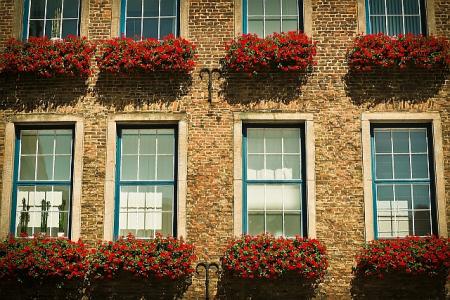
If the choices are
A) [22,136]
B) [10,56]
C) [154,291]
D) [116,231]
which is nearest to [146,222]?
[116,231]

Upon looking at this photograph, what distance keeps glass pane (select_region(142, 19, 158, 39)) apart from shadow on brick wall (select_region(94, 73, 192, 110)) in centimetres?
92

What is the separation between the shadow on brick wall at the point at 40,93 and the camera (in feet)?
37.5

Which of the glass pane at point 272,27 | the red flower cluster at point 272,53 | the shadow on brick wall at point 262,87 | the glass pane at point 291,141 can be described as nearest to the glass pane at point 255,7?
the glass pane at point 272,27

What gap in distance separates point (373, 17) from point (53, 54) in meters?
6.34

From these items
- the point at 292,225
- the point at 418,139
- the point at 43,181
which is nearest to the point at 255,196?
the point at 292,225

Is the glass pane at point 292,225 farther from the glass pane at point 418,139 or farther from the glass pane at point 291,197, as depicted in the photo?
the glass pane at point 418,139

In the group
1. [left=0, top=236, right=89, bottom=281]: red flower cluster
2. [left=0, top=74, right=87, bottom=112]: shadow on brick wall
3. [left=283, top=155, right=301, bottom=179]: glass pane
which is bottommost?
[left=0, top=236, right=89, bottom=281]: red flower cluster

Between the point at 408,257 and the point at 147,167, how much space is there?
5.08 metres

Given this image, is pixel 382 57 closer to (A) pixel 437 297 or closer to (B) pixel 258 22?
(B) pixel 258 22

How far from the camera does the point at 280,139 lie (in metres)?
11.4

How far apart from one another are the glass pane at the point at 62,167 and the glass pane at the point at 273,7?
493 cm

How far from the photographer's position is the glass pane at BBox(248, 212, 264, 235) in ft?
36.3

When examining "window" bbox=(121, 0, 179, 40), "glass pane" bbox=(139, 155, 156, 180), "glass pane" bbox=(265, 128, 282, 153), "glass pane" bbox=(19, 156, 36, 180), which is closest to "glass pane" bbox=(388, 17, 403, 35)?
"glass pane" bbox=(265, 128, 282, 153)

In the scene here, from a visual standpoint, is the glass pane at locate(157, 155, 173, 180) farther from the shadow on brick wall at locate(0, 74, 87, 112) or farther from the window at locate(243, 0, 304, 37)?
the window at locate(243, 0, 304, 37)
